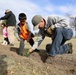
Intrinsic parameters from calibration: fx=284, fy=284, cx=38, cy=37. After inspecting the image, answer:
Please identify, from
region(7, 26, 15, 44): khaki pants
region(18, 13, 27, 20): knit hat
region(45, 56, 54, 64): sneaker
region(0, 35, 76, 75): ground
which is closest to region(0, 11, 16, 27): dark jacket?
region(7, 26, 15, 44): khaki pants

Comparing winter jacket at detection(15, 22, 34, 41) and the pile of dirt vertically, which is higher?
winter jacket at detection(15, 22, 34, 41)

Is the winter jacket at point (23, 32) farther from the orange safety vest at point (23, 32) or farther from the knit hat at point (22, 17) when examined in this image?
the knit hat at point (22, 17)

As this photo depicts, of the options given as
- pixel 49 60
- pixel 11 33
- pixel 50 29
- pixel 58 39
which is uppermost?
pixel 50 29

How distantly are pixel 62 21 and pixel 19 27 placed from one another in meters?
1.78

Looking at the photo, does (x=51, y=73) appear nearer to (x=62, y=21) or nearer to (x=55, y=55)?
(x=55, y=55)

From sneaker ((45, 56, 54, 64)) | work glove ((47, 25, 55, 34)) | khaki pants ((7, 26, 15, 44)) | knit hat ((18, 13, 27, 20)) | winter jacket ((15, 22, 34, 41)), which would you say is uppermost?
knit hat ((18, 13, 27, 20))

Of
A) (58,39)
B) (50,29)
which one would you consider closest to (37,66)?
(58,39)

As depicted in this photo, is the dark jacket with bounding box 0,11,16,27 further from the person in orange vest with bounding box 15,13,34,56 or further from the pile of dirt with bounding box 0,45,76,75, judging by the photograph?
the pile of dirt with bounding box 0,45,76,75

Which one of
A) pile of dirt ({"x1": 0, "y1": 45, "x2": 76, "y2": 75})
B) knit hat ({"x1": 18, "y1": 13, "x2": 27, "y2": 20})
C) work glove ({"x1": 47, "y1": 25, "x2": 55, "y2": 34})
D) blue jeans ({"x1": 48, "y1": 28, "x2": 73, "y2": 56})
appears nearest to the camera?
pile of dirt ({"x1": 0, "y1": 45, "x2": 76, "y2": 75})

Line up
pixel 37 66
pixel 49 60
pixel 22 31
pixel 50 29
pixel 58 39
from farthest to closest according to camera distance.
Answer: pixel 22 31, pixel 50 29, pixel 58 39, pixel 49 60, pixel 37 66

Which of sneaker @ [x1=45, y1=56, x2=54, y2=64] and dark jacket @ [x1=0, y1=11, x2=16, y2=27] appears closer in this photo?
sneaker @ [x1=45, y1=56, x2=54, y2=64]

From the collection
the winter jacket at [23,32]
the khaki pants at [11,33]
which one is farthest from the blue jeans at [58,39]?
the khaki pants at [11,33]

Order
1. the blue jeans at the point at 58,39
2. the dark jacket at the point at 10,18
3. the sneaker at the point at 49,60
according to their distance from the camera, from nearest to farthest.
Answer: the sneaker at the point at 49,60, the blue jeans at the point at 58,39, the dark jacket at the point at 10,18

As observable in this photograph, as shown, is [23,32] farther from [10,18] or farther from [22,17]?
[10,18]
